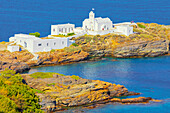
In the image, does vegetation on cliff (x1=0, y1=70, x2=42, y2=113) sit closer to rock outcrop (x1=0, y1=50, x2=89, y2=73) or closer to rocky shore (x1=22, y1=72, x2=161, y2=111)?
rocky shore (x1=22, y1=72, x2=161, y2=111)

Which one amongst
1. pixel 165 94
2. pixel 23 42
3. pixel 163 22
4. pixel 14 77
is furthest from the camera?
pixel 163 22

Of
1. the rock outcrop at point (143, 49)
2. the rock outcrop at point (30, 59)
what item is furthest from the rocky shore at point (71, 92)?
the rock outcrop at point (143, 49)

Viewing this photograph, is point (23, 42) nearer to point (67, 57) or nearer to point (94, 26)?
point (67, 57)

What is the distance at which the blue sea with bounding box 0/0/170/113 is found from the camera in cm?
7211

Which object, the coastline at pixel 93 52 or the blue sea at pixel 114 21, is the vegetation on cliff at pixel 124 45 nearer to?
the coastline at pixel 93 52

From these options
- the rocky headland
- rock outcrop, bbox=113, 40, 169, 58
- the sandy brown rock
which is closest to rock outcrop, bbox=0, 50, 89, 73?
the rocky headland

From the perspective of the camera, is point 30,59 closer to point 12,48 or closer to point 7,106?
point 12,48

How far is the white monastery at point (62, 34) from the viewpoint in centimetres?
9525

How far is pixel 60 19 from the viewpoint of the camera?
153625mm

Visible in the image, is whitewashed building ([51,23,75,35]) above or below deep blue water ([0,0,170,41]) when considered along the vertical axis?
below

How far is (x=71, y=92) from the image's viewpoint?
65875mm

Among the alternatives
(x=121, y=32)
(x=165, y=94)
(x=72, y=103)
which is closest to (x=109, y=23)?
(x=121, y=32)

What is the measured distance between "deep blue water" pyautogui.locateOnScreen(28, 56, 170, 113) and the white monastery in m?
8.55

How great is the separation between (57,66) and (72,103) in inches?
1053
